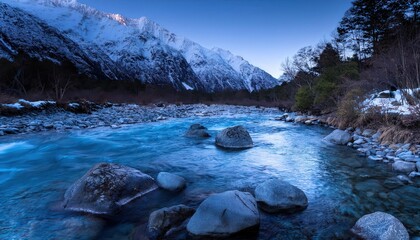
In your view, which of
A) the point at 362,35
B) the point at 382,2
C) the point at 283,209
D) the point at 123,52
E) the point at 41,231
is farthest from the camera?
the point at 123,52

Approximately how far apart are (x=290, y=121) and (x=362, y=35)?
1869 cm

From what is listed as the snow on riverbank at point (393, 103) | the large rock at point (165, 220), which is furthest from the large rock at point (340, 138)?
the large rock at point (165, 220)

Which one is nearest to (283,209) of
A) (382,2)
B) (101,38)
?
(382,2)

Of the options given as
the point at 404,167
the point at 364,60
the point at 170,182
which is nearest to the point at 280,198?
the point at 170,182

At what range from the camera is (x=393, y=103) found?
14094 millimetres

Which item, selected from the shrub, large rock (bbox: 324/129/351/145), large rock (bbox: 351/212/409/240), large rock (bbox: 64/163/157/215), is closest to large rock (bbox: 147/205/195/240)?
large rock (bbox: 64/163/157/215)

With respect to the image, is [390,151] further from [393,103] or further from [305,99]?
[305,99]

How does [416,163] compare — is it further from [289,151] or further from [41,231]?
[41,231]

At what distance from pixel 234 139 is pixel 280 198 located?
615 cm

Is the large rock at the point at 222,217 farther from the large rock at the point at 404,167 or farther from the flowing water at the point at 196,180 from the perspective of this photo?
the large rock at the point at 404,167

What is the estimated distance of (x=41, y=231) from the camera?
3.85 meters

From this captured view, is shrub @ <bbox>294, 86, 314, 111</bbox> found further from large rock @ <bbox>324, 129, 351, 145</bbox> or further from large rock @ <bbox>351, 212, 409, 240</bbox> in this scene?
large rock @ <bbox>351, 212, 409, 240</bbox>

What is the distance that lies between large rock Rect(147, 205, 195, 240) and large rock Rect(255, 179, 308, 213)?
1518 mm

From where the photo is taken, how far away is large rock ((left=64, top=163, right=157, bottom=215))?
4.50 meters
